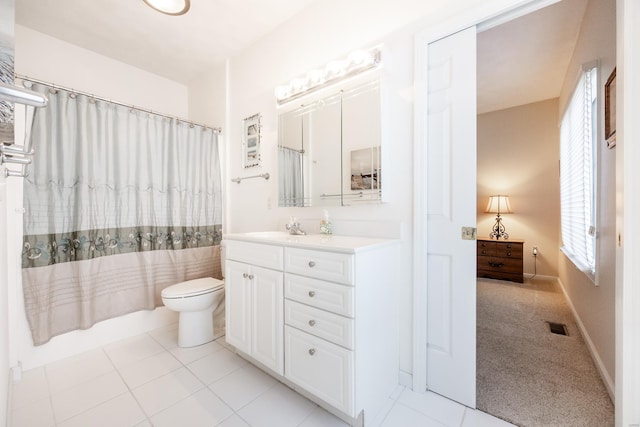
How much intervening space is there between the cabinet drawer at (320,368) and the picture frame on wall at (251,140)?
1553mm

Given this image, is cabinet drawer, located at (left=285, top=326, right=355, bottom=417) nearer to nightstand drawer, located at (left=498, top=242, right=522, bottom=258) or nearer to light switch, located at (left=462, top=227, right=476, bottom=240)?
light switch, located at (left=462, top=227, right=476, bottom=240)

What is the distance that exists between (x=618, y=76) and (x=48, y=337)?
337 cm

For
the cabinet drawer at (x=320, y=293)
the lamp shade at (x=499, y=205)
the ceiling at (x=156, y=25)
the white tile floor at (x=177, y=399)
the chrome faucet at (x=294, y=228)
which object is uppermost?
the ceiling at (x=156, y=25)

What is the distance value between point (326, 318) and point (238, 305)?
29.0 inches

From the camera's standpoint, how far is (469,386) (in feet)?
4.38

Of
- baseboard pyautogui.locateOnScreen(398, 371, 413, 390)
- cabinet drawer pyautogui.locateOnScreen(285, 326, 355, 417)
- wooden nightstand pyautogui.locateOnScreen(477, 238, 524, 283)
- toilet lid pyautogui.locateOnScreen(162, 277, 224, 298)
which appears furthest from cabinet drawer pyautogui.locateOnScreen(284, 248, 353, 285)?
wooden nightstand pyautogui.locateOnScreen(477, 238, 524, 283)

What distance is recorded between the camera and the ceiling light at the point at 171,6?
175 cm

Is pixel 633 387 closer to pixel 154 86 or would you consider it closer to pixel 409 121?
pixel 409 121

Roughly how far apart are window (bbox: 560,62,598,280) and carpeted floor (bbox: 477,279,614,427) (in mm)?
586

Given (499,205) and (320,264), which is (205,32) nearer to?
(320,264)

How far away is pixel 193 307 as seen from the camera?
75.2 inches

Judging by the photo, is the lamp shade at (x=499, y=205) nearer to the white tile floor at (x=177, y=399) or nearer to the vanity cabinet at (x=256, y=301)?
the white tile floor at (x=177, y=399)

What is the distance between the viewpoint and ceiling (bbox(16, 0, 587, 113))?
1926 millimetres

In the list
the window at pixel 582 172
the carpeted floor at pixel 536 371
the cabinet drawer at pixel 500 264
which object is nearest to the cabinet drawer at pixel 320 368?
the carpeted floor at pixel 536 371
